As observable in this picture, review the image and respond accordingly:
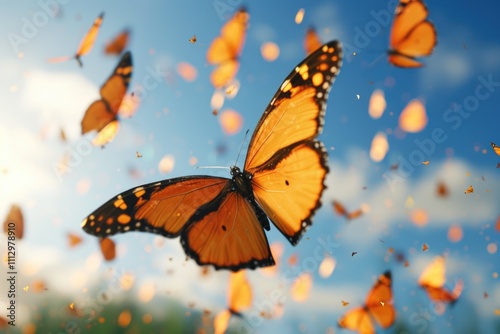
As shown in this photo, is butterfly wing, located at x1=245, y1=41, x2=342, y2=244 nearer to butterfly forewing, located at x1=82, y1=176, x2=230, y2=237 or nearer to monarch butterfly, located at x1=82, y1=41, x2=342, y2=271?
monarch butterfly, located at x1=82, y1=41, x2=342, y2=271

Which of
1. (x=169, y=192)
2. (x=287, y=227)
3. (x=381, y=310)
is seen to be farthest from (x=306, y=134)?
(x=381, y=310)

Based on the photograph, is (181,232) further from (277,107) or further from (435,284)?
(435,284)

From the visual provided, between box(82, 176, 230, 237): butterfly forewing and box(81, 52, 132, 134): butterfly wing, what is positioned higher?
box(81, 52, 132, 134): butterfly wing

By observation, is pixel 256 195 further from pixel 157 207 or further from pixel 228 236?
pixel 157 207

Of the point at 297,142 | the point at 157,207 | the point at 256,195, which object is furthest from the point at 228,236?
the point at 297,142

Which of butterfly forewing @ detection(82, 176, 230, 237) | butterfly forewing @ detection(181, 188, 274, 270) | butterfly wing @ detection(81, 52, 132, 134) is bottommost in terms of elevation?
butterfly forewing @ detection(181, 188, 274, 270)

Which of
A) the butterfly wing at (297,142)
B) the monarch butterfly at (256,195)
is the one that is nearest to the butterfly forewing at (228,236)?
the monarch butterfly at (256,195)

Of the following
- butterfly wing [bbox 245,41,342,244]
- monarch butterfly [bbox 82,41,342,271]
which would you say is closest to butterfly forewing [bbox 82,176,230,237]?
monarch butterfly [bbox 82,41,342,271]

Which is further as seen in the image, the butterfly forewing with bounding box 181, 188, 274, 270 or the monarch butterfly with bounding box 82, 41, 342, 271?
the butterfly forewing with bounding box 181, 188, 274, 270
